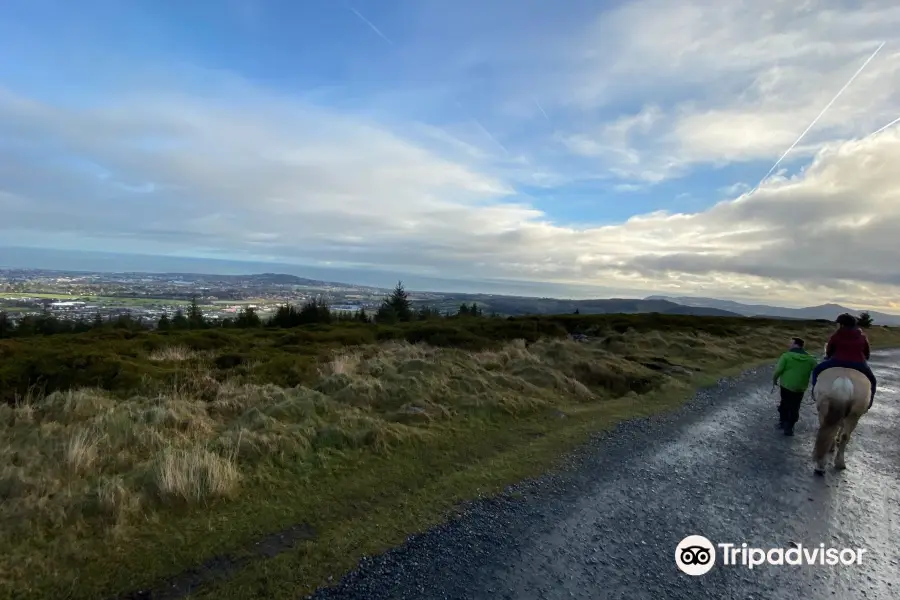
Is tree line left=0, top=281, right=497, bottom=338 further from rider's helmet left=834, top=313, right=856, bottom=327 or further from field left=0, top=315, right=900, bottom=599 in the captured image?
rider's helmet left=834, top=313, right=856, bottom=327

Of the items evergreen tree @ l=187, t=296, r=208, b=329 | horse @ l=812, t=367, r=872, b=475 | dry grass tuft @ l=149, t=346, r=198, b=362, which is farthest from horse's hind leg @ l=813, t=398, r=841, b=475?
evergreen tree @ l=187, t=296, r=208, b=329

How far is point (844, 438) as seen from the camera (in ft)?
22.8

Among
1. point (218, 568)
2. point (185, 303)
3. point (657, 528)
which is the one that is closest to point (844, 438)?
point (657, 528)

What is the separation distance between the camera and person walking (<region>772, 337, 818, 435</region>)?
9.05m

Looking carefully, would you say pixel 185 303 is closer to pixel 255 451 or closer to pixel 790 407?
pixel 255 451

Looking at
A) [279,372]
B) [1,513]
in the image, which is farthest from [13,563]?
[279,372]

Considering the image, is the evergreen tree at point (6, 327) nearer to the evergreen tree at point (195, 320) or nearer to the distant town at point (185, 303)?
the distant town at point (185, 303)

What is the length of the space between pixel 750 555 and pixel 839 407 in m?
3.63

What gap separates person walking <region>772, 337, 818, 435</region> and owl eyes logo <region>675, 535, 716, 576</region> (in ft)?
19.2

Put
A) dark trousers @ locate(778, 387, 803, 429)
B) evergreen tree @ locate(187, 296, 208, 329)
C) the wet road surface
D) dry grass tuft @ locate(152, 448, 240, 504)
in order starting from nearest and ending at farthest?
the wet road surface
dry grass tuft @ locate(152, 448, 240, 504)
dark trousers @ locate(778, 387, 803, 429)
evergreen tree @ locate(187, 296, 208, 329)

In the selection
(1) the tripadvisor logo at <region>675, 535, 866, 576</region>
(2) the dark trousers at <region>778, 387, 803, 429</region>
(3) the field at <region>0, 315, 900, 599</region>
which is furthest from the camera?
(2) the dark trousers at <region>778, 387, 803, 429</region>

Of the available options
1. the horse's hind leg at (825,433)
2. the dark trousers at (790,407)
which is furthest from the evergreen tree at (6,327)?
the horse's hind leg at (825,433)

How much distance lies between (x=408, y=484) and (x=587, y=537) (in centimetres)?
242

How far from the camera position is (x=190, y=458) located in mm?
5809
